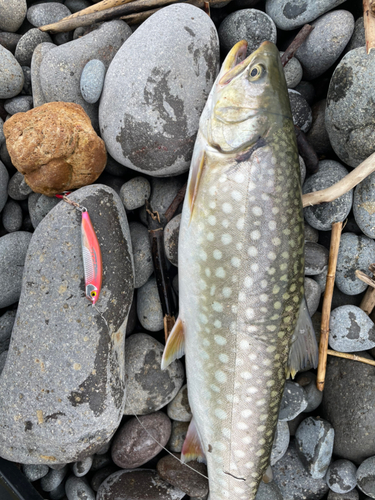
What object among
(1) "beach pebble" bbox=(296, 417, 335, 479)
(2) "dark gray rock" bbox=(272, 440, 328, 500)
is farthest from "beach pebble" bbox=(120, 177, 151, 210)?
(2) "dark gray rock" bbox=(272, 440, 328, 500)

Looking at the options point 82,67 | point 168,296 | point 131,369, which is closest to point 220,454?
point 131,369

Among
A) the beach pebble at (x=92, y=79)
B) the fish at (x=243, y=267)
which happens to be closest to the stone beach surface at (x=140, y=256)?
the beach pebble at (x=92, y=79)

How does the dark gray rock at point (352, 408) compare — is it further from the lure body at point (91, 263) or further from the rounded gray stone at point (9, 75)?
the rounded gray stone at point (9, 75)

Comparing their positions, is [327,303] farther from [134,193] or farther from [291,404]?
[134,193]

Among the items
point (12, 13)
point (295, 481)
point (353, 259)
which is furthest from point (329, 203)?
point (12, 13)

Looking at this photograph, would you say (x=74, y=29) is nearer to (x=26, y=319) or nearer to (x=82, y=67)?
(x=82, y=67)
